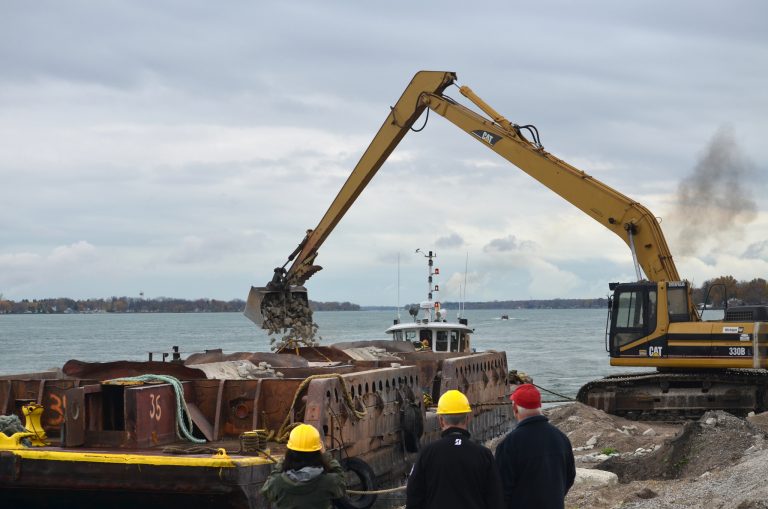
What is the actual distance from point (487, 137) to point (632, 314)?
15.8 ft

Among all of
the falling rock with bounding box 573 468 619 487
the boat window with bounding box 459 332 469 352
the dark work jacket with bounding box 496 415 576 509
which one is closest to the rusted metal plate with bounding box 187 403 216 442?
the falling rock with bounding box 573 468 619 487

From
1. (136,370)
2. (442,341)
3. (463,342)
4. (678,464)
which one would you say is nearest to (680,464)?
(678,464)

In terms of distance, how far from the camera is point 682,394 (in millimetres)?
22312

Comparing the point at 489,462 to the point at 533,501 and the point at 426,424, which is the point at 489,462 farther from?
the point at 426,424

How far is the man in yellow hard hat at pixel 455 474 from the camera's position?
608 cm

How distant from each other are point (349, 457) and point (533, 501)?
16.1 ft

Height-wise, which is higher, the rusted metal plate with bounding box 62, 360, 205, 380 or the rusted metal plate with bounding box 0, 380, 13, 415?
the rusted metal plate with bounding box 62, 360, 205, 380

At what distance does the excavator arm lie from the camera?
848 inches

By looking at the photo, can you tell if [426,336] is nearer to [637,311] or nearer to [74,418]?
[637,311]

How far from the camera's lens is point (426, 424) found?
14172mm

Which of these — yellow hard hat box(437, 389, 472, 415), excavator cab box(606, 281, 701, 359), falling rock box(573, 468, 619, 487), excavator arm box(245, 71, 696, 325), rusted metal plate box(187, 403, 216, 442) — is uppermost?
excavator arm box(245, 71, 696, 325)

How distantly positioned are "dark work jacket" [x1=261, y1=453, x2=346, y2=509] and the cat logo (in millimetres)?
16173

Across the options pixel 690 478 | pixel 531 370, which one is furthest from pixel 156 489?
pixel 531 370

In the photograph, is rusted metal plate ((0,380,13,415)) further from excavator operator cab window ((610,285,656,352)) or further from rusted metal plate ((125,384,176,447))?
excavator operator cab window ((610,285,656,352))
